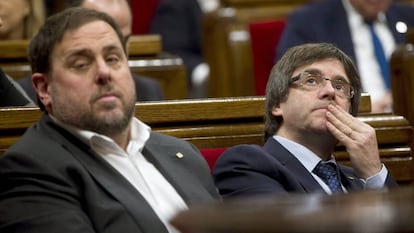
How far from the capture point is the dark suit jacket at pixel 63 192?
1.15 metres

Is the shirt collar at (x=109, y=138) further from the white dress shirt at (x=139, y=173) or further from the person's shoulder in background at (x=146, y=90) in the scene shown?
the person's shoulder in background at (x=146, y=90)

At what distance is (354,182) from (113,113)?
0.40m

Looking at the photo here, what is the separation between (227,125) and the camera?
1.55m

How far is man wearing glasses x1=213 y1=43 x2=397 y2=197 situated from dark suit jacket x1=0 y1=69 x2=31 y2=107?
1.21 ft

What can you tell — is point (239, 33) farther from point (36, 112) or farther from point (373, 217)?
point (373, 217)

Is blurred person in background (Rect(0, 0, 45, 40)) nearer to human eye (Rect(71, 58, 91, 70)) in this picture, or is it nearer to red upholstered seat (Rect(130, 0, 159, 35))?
red upholstered seat (Rect(130, 0, 159, 35))

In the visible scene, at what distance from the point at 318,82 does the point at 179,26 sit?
1584 mm

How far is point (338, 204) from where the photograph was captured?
0.69 metres

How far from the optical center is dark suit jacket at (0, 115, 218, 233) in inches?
45.3

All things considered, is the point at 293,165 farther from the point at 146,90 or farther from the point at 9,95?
the point at 146,90

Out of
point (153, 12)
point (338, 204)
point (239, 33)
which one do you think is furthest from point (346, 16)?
point (338, 204)

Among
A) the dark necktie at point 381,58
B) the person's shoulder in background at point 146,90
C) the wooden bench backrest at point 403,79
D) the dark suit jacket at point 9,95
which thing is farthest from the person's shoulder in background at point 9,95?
the dark necktie at point 381,58

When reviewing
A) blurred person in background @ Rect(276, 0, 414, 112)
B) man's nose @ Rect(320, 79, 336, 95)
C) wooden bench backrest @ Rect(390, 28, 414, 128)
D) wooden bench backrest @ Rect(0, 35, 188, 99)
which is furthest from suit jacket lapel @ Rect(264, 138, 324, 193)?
blurred person in background @ Rect(276, 0, 414, 112)

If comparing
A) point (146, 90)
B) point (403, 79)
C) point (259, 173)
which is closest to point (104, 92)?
point (259, 173)
